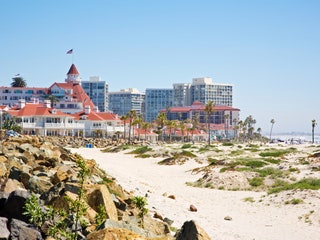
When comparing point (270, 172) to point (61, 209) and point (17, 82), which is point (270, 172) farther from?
point (17, 82)

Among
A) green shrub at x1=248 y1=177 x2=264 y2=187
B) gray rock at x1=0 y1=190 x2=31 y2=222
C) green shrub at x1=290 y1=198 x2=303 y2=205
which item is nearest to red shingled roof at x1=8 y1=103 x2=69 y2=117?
green shrub at x1=248 y1=177 x2=264 y2=187

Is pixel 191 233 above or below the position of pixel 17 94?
below

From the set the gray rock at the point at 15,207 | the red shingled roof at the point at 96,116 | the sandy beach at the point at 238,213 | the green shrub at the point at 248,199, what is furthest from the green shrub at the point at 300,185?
the red shingled roof at the point at 96,116

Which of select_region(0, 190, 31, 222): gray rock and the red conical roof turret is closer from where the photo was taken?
select_region(0, 190, 31, 222): gray rock

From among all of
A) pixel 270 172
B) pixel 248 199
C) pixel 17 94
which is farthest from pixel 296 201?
pixel 17 94

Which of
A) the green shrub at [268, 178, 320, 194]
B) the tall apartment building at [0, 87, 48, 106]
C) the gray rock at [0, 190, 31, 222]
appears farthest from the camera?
the tall apartment building at [0, 87, 48, 106]

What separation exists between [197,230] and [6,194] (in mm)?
4815

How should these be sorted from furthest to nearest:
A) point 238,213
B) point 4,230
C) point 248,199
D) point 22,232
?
point 248,199 < point 238,213 < point 22,232 < point 4,230

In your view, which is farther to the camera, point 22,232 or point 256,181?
point 256,181

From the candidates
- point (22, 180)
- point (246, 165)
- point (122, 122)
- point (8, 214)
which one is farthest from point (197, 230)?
point (122, 122)

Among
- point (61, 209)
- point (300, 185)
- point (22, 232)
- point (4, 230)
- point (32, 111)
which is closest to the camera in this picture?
point (4, 230)

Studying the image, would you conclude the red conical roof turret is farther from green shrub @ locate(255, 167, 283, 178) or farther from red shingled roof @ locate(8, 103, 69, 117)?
green shrub @ locate(255, 167, 283, 178)

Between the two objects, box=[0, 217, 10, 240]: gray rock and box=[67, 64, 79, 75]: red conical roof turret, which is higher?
box=[67, 64, 79, 75]: red conical roof turret

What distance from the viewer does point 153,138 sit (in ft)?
447
